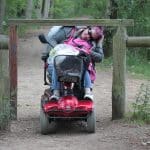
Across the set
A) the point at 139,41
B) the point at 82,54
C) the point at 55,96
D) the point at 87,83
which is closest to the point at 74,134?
the point at 55,96

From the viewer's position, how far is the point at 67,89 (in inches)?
287

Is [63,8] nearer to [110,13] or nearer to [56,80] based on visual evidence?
[110,13]

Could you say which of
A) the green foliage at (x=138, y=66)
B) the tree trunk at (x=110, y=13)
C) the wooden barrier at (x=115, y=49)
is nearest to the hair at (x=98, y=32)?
the wooden barrier at (x=115, y=49)

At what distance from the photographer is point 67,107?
709 centimetres

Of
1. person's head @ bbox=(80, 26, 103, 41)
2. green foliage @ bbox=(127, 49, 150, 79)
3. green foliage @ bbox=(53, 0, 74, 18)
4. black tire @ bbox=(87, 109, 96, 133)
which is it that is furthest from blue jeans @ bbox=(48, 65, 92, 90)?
green foliage @ bbox=(53, 0, 74, 18)

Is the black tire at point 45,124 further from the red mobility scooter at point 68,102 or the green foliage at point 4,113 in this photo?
the green foliage at point 4,113

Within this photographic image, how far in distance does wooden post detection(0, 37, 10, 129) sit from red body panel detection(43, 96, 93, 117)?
1.64 ft

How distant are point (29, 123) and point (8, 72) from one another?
0.80 m

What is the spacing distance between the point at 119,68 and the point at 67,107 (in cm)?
114

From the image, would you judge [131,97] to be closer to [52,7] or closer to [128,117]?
[128,117]

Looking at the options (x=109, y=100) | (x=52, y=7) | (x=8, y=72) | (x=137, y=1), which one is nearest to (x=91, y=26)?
(x=8, y=72)

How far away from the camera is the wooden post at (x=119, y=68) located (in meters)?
7.76

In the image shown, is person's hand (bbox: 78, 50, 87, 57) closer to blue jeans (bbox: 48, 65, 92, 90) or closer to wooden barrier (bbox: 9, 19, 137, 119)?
blue jeans (bbox: 48, 65, 92, 90)

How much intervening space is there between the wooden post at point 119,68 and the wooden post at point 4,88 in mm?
1502
